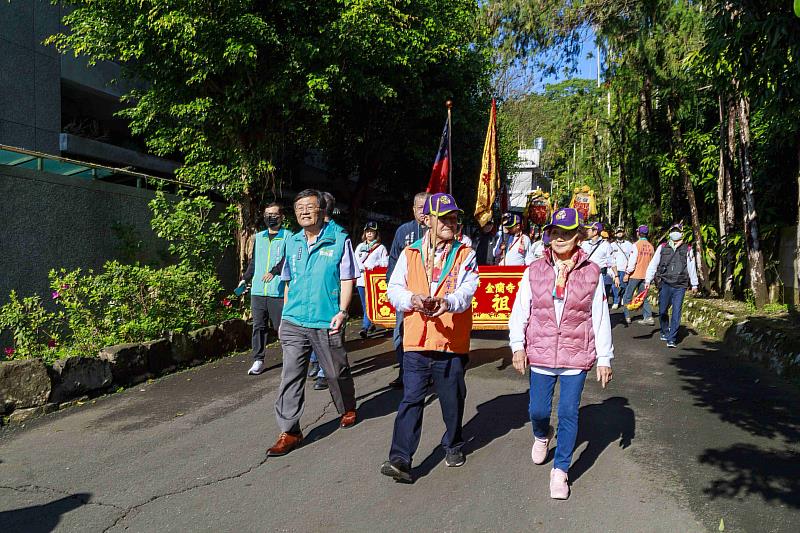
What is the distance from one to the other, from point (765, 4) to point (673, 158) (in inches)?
420

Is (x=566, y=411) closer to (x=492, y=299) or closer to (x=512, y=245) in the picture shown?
(x=492, y=299)

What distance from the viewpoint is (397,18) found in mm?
12344

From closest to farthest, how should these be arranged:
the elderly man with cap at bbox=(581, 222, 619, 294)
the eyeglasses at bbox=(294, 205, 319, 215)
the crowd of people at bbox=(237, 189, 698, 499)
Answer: the crowd of people at bbox=(237, 189, 698, 499)
the eyeglasses at bbox=(294, 205, 319, 215)
the elderly man with cap at bbox=(581, 222, 619, 294)

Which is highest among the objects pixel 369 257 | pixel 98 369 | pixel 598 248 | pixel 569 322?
pixel 598 248

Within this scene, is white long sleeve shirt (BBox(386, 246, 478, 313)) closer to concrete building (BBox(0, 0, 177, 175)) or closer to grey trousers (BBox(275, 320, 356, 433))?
grey trousers (BBox(275, 320, 356, 433))

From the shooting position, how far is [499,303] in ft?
29.3

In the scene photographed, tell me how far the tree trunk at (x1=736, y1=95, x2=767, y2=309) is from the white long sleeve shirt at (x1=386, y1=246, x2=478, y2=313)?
10.0 metres

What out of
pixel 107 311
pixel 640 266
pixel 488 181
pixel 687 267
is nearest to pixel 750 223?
pixel 640 266

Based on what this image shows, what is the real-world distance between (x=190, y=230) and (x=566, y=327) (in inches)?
287

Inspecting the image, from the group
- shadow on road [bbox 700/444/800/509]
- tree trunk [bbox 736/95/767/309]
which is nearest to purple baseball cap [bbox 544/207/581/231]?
shadow on road [bbox 700/444/800/509]

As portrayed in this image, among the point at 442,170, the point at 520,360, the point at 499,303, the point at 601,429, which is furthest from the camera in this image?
the point at 442,170

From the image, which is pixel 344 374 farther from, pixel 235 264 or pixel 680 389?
pixel 235 264

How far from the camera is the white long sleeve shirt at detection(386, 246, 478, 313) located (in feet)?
13.9

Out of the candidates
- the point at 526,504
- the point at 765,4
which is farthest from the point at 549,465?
the point at 765,4
